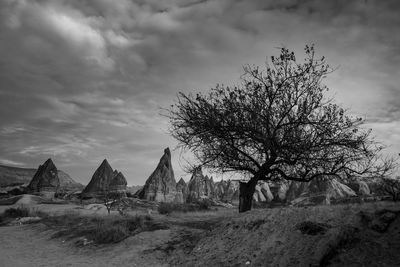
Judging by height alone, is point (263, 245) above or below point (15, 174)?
below

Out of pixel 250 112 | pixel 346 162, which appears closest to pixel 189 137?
pixel 250 112

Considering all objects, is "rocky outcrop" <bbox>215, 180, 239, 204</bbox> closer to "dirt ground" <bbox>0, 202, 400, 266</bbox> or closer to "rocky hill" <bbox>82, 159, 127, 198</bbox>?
"rocky hill" <bbox>82, 159, 127, 198</bbox>

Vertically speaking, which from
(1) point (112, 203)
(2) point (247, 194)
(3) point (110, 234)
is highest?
(2) point (247, 194)

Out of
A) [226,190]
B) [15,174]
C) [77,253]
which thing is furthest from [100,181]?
[15,174]

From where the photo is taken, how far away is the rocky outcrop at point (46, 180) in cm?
4541

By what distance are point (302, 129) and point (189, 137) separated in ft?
14.3

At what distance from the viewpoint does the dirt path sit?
8297mm

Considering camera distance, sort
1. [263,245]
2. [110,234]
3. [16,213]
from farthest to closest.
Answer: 1. [16,213]
2. [110,234]
3. [263,245]

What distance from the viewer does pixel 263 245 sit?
7.08 meters

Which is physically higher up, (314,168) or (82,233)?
(314,168)

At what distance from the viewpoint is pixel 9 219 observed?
19188 millimetres

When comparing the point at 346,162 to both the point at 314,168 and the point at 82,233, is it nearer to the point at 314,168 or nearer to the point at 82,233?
the point at 314,168

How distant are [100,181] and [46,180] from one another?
26.4ft

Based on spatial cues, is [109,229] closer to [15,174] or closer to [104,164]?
[104,164]
